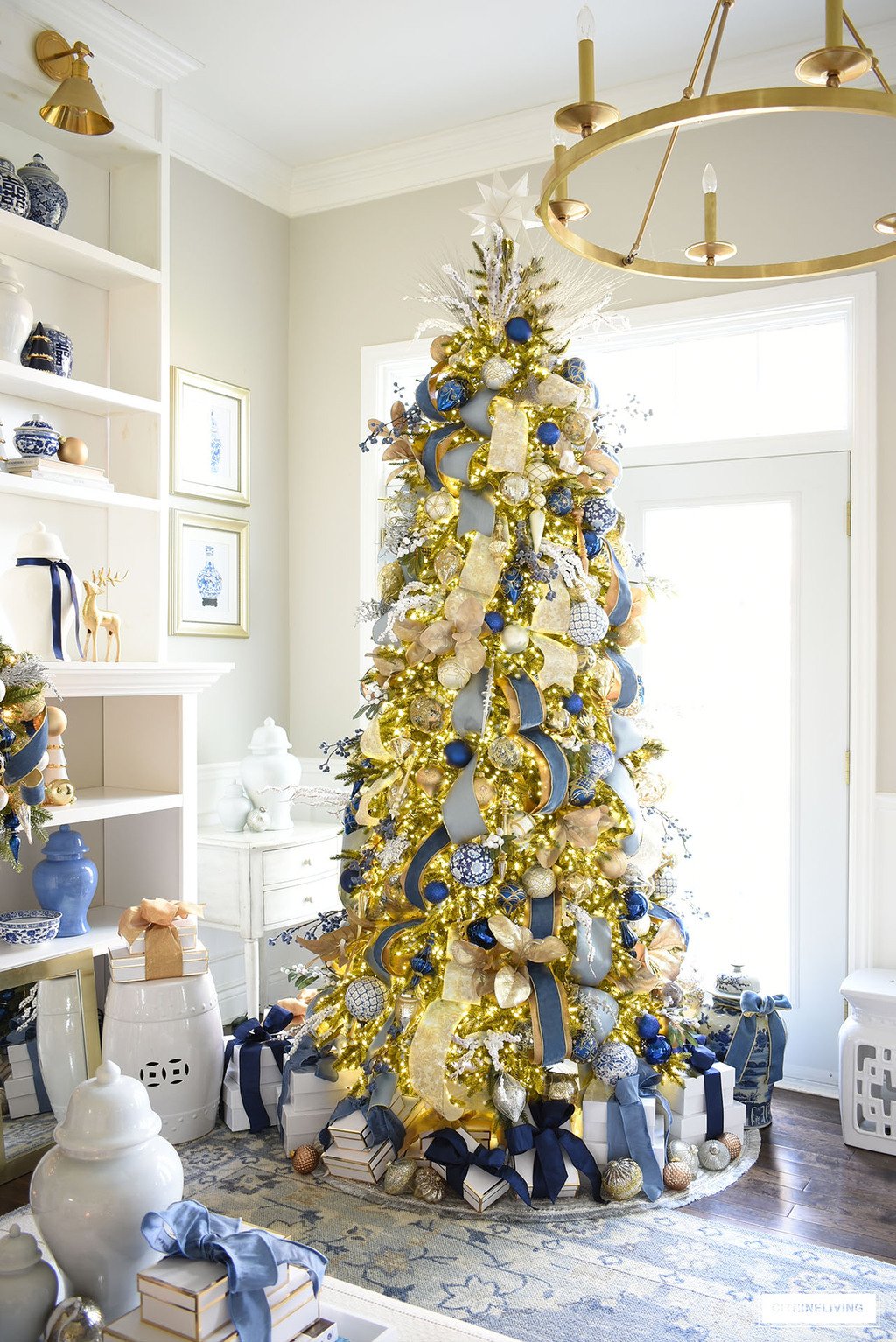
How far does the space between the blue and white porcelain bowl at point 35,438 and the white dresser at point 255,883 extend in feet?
4.26

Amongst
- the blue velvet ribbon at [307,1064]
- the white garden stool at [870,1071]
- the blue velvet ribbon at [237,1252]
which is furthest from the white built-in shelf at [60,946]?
the white garden stool at [870,1071]

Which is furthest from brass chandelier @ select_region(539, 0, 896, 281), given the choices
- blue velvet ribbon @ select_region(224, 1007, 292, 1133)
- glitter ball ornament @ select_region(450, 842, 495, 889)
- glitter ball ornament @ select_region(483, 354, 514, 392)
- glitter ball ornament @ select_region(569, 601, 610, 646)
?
blue velvet ribbon @ select_region(224, 1007, 292, 1133)

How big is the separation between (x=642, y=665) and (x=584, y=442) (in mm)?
1149

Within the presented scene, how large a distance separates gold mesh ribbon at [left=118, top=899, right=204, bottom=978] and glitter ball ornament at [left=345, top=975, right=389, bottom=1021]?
0.50m

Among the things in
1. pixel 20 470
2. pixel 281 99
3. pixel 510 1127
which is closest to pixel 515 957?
pixel 510 1127

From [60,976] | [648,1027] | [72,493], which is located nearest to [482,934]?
[648,1027]

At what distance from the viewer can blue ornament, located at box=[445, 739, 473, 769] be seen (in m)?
2.42

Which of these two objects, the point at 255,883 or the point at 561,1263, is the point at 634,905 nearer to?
the point at 561,1263

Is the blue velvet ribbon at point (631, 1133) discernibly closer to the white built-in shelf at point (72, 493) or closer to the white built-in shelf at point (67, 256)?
the white built-in shelf at point (72, 493)

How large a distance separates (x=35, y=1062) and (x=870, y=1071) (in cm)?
207

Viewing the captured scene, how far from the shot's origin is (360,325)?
13.3 feet

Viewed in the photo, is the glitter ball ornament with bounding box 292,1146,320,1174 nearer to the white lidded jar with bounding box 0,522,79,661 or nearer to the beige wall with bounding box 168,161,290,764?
the white lidded jar with bounding box 0,522,79,661

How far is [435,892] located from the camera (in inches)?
94.7

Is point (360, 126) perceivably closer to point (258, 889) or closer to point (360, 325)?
point (360, 325)
